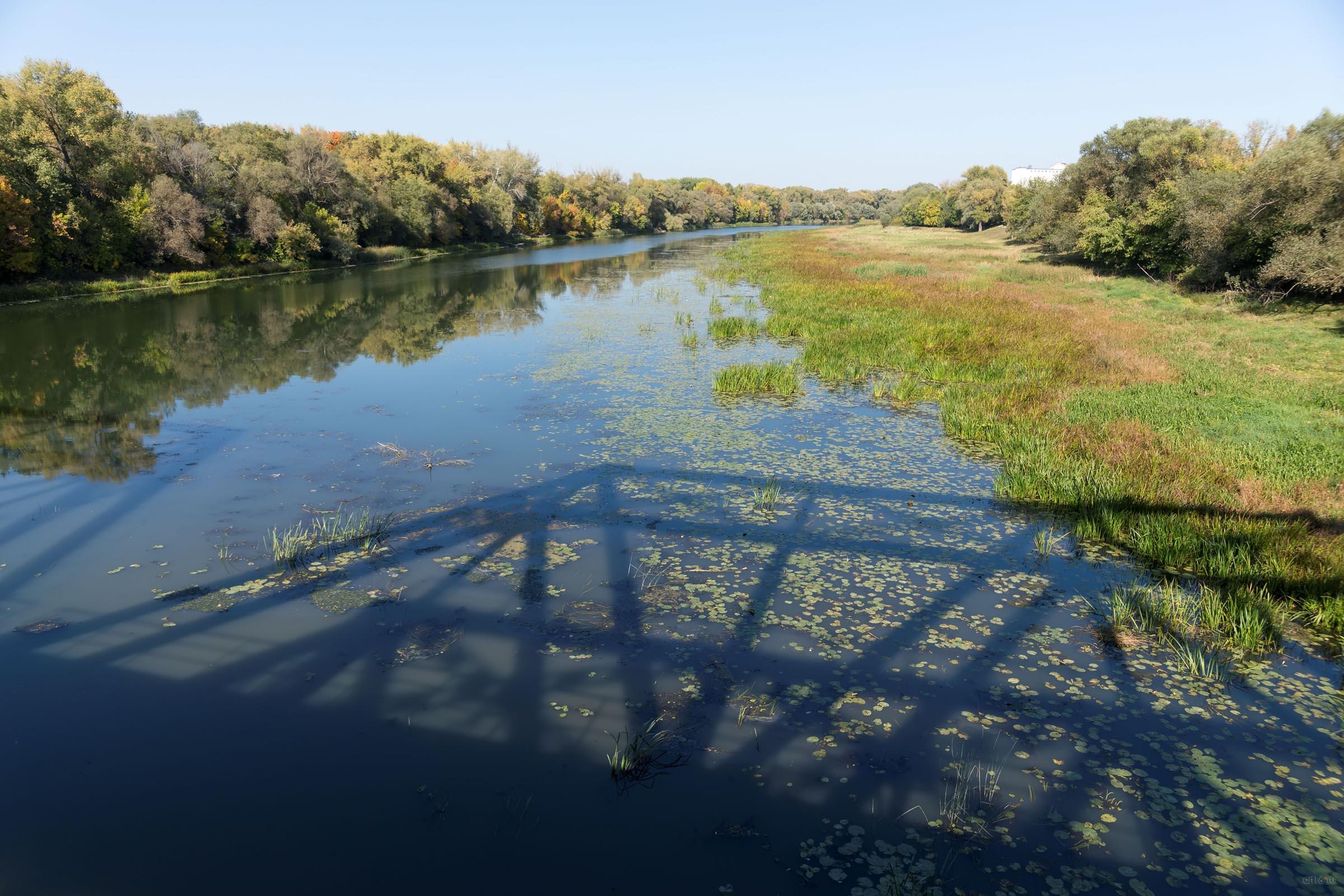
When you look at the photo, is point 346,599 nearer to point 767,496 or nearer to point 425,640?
point 425,640

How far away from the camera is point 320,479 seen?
27.1 ft

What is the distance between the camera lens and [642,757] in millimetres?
4066

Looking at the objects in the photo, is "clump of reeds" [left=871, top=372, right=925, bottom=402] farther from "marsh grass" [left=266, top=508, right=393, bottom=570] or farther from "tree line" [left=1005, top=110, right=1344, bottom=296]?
"tree line" [left=1005, top=110, right=1344, bottom=296]

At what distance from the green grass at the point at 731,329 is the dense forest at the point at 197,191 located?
22.7 m

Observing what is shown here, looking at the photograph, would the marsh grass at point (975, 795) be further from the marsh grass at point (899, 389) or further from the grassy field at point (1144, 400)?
the marsh grass at point (899, 389)

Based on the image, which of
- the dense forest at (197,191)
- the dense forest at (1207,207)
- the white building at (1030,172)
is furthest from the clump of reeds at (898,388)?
the white building at (1030,172)

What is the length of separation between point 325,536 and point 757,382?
7705 mm

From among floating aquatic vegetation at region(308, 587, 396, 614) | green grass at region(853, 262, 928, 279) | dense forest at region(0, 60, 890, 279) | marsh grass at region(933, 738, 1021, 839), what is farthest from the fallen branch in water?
dense forest at region(0, 60, 890, 279)

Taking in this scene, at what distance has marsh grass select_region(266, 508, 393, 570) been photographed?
6320 millimetres

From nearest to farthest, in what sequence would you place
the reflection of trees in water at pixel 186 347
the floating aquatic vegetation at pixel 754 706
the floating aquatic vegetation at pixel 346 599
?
the floating aquatic vegetation at pixel 754 706
the floating aquatic vegetation at pixel 346 599
the reflection of trees in water at pixel 186 347

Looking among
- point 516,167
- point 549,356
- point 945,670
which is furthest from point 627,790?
point 516,167

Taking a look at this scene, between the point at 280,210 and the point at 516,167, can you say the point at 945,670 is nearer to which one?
the point at 280,210

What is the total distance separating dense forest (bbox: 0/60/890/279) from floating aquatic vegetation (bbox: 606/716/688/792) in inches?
1129

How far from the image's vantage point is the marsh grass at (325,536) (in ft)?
20.7
